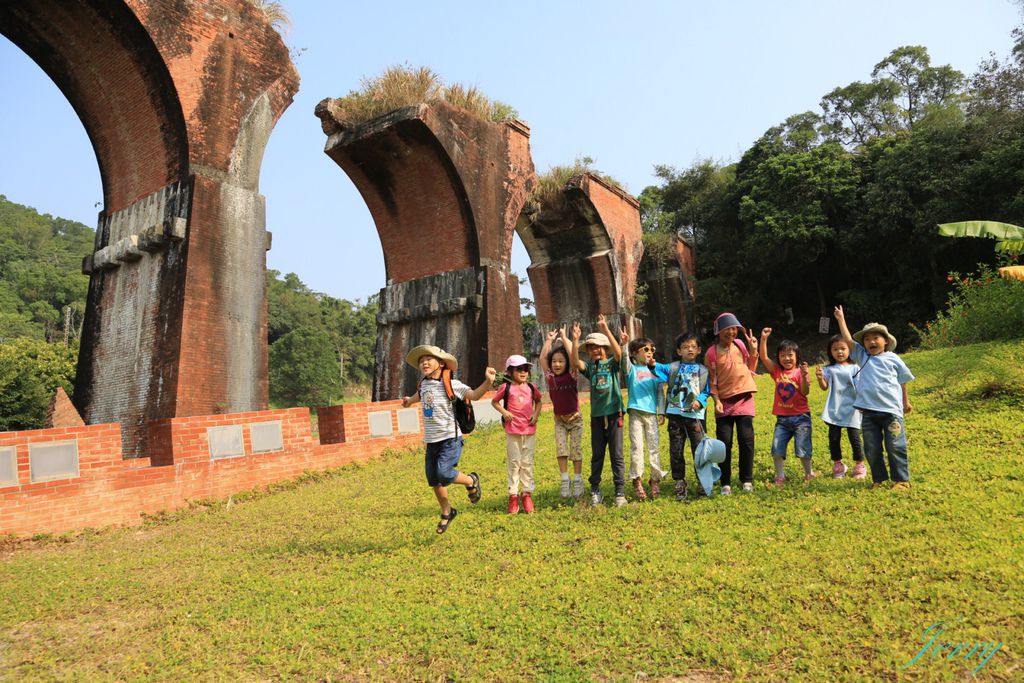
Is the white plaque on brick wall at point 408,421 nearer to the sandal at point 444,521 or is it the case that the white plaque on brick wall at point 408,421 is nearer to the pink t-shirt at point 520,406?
the pink t-shirt at point 520,406

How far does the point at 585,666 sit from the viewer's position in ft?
10.2

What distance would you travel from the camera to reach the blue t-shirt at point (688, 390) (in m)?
5.47

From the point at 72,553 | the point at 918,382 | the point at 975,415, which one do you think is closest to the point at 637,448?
the point at 975,415

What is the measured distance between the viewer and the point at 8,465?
242 inches

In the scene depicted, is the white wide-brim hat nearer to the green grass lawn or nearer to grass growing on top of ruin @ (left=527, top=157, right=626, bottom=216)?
the green grass lawn

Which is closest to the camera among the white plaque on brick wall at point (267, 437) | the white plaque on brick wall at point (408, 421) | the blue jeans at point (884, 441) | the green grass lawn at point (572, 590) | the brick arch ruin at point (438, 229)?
the green grass lawn at point (572, 590)

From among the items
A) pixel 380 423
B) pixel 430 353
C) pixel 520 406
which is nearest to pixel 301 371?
pixel 380 423

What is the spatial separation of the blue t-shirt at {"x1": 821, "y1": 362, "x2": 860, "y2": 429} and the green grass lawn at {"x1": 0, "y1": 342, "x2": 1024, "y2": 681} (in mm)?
506

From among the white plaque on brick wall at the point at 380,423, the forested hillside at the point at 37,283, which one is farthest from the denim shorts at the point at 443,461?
the forested hillside at the point at 37,283

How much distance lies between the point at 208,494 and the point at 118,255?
162 inches

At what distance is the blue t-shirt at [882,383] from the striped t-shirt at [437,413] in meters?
2.97

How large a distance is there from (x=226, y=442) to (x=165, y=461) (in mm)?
664

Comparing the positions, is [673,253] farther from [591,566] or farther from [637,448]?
[591,566]

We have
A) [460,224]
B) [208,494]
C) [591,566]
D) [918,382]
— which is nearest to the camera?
[591,566]
